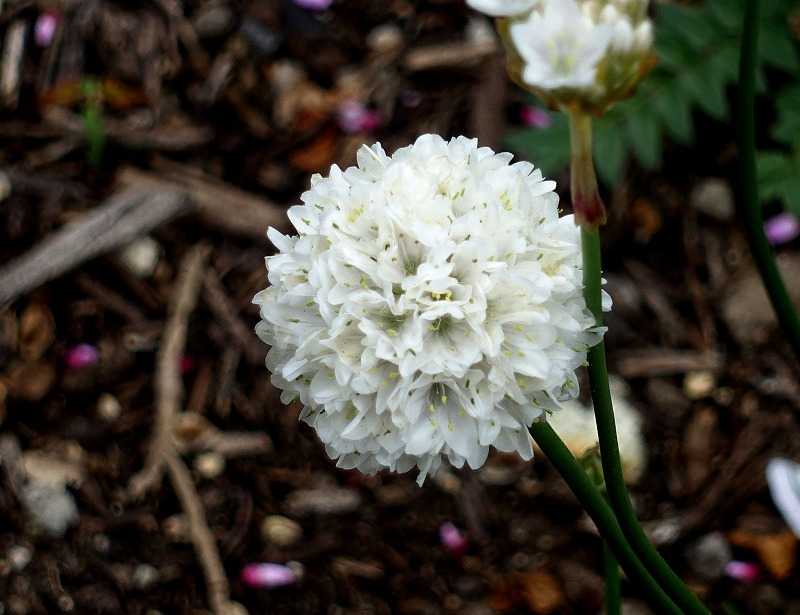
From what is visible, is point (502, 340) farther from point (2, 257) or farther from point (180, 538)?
point (2, 257)

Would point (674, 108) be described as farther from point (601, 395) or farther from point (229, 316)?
point (601, 395)

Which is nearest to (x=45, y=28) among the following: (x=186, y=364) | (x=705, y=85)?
(x=186, y=364)

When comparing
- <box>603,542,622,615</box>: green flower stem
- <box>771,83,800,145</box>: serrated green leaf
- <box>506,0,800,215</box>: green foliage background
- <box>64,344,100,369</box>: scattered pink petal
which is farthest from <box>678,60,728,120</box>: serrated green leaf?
<box>64,344,100,369</box>: scattered pink petal

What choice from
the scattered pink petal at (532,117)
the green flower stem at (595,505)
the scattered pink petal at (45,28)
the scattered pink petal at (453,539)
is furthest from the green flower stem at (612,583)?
the scattered pink petal at (45,28)

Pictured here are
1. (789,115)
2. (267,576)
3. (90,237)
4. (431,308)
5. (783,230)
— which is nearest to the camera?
(431,308)

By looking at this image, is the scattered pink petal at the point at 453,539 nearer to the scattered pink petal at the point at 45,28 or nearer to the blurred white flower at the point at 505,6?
the blurred white flower at the point at 505,6
